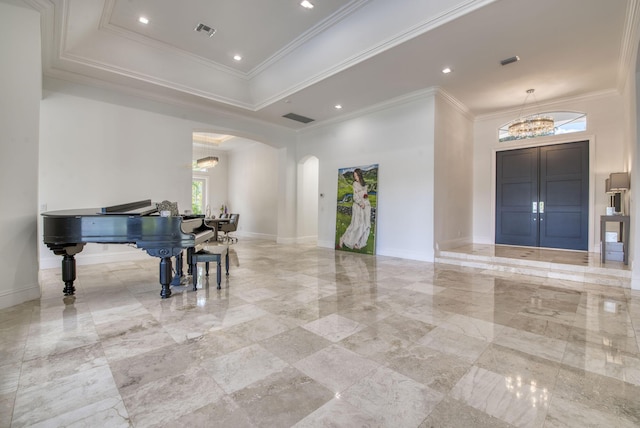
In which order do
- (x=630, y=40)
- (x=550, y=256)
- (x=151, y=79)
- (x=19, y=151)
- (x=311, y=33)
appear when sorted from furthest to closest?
(x=550, y=256) < (x=151, y=79) < (x=311, y=33) < (x=630, y=40) < (x=19, y=151)

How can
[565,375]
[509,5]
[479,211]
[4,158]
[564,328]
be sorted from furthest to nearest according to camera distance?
1. [479,211]
2. [509,5]
3. [4,158]
4. [564,328]
5. [565,375]

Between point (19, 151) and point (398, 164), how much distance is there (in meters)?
6.42

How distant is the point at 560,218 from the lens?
6957mm

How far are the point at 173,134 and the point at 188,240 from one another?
425 cm

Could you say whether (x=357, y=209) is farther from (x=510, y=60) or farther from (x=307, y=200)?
(x=510, y=60)

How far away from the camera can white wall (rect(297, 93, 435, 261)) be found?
6.34 meters

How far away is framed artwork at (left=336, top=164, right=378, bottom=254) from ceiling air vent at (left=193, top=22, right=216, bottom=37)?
4327 millimetres

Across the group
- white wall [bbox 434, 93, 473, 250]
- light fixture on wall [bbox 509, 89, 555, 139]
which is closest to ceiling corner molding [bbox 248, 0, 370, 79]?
white wall [bbox 434, 93, 473, 250]

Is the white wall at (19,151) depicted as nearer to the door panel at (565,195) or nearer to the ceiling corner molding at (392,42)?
the ceiling corner molding at (392,42)

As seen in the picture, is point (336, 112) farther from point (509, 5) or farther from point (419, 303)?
point (419, 303)

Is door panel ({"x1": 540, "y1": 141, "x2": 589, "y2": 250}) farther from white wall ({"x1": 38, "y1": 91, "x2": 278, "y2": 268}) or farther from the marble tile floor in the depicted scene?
white wall ({"x1": 38, "y1": 91, "x2": 278, "y2": 268})

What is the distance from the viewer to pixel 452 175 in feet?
23.0

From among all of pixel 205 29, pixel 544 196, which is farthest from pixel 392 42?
pixel 544 196

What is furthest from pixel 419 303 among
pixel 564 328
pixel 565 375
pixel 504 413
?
pixel 504 413
